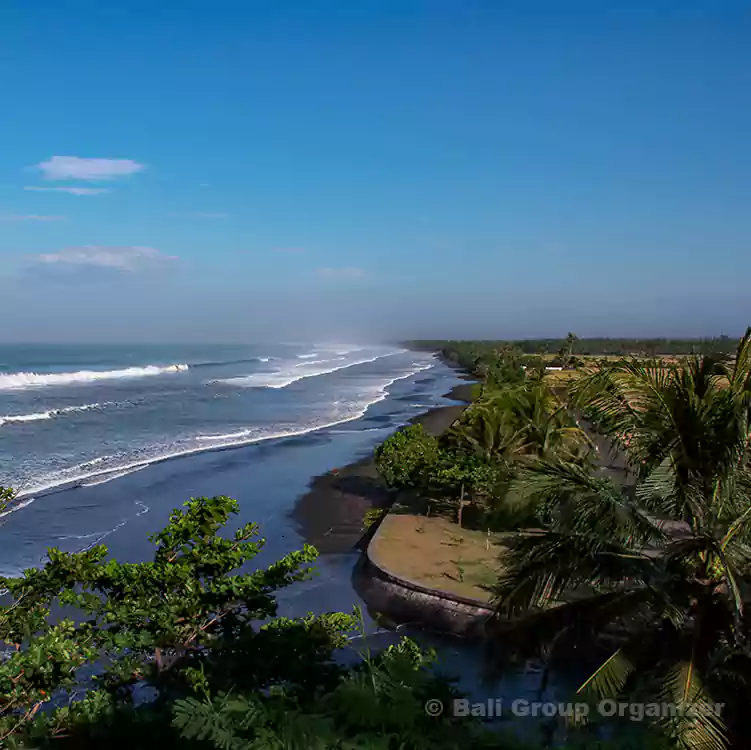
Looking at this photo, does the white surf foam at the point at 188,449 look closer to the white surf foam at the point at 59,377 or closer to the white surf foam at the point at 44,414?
the white surf foam at the point at 44,414

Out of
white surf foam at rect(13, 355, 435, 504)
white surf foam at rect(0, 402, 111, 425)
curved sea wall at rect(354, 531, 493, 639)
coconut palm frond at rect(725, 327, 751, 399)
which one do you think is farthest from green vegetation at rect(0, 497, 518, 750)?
white surf foam at rect(0, 402, 111, 425)

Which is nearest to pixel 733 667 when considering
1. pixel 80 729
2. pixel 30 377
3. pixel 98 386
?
pixel 80 729

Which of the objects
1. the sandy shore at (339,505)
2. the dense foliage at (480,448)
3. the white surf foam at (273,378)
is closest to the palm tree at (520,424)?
the dense foliage at (480,448)

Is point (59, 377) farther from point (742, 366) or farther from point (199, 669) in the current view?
point (742, 366)

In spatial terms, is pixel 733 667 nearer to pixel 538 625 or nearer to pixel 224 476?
pixel 538 625

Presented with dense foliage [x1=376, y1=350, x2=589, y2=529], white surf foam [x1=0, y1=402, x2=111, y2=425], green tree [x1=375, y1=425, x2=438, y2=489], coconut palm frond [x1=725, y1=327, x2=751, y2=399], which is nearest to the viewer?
coconut palm frond [x1=725, y1=327, x2=751, y2=399]

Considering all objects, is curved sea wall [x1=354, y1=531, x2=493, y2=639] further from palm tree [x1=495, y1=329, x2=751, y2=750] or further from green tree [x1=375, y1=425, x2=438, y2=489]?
palm tree [x1=495, y1=329, x2=751, y2=750]
